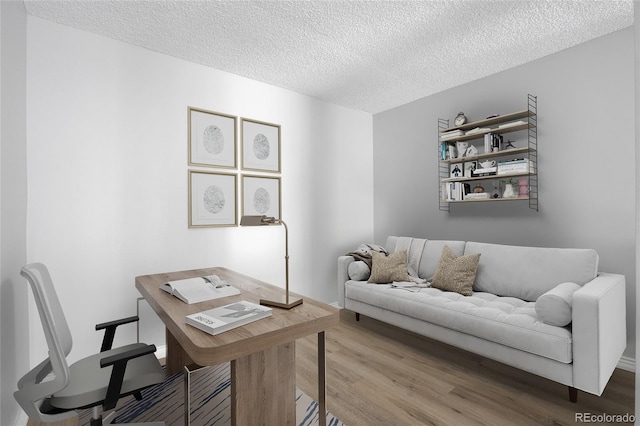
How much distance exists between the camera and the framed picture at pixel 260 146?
→ 3129 mm

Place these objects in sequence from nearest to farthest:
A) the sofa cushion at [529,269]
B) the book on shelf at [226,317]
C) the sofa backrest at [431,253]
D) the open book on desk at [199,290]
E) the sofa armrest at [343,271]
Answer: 1. the book on shelf at [226,317]
2. the open book on desk at [199,290]
3. the sofa cushion at [529,269]
4. the sofa backrest at [431,253]
5. the sofa armrest at [343,271]

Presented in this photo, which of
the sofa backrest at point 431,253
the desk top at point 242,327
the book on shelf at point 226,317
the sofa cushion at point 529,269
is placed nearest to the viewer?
the desk top at point 242,327

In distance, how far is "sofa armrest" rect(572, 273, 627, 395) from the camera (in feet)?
Result: 5.82

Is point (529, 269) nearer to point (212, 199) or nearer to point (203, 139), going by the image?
point (212, 199)

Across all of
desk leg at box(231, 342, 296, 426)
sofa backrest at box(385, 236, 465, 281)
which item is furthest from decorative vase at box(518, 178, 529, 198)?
desk leg at box(231, 342, 296, 426)

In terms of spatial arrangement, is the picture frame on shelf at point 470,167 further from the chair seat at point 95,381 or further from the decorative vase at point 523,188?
the chair seat at point 95,381

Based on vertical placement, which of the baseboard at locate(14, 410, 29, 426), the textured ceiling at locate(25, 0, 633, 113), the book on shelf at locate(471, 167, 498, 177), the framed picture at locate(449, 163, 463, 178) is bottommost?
the baseboard at locate(14, 410, 29, 426)

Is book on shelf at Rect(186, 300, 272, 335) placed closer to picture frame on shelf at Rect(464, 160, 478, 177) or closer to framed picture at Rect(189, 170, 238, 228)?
framed picture at Rect(189, 170, 238, 228)

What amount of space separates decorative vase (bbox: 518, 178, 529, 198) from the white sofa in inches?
20.8

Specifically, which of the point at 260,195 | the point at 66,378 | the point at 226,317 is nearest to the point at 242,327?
the point at 226,317

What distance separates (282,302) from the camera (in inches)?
61.2

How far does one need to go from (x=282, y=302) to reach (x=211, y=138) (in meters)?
1.96

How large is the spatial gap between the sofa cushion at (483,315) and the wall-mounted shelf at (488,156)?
1.03m

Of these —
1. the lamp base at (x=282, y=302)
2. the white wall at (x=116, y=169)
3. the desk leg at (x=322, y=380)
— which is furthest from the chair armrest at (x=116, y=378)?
the white wall at (x=116, y=169)
